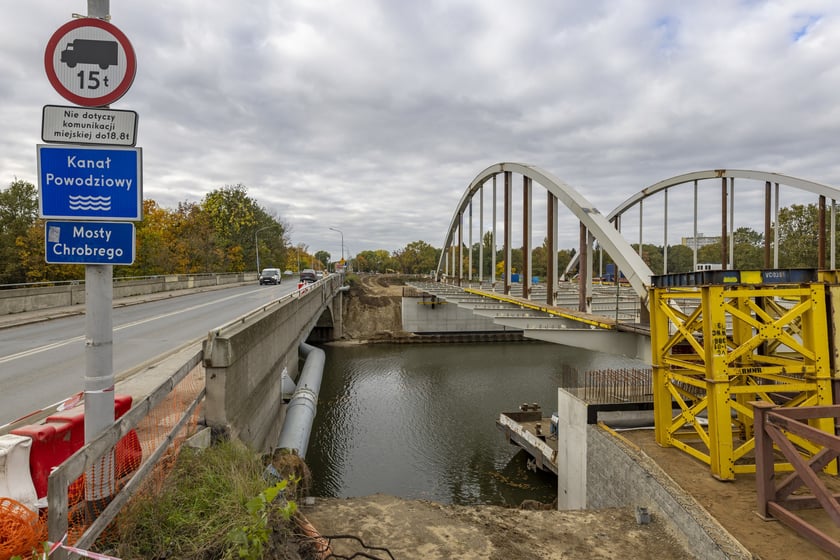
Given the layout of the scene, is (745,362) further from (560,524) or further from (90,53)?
(90,53)

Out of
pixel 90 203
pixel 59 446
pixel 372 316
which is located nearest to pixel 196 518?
pixel 59 446

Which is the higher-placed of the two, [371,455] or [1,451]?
[1,451]

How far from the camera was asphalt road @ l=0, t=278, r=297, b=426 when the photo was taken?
8.43 m

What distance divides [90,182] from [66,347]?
12.2m

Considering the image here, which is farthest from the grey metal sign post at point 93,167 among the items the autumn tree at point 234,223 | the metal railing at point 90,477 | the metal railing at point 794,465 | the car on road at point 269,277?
the autumn tree at point 234,223

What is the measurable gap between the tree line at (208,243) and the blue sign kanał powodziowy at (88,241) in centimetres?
488

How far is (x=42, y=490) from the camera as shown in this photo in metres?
3.99

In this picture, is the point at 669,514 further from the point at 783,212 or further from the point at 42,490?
the point at 783,212

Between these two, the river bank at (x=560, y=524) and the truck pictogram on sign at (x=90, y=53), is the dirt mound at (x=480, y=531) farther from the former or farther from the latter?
the truck pictogram on sign at (x=90, y=53)

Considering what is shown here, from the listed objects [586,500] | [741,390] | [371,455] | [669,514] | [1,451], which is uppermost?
[1,451]

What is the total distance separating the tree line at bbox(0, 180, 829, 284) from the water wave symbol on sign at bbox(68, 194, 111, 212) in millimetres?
4907

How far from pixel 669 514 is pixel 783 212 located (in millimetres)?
39141

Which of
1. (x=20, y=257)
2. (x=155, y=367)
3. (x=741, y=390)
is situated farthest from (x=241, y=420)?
(x=20, y=257)

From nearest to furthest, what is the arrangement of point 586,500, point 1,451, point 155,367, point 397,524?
point 1,451 < point 397,524 < point 155,367 < point 586,500
